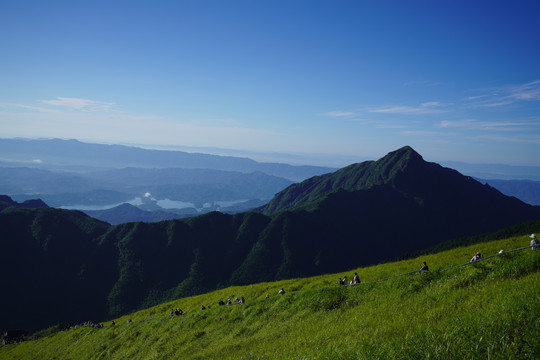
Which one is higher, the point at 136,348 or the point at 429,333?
the point at 429,333

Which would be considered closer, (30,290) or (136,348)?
(136,348)

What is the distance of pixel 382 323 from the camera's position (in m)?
14.0

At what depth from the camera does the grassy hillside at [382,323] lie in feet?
30.5

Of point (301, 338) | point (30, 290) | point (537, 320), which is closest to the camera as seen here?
point (537, 320)

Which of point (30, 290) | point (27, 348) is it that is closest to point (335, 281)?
point (27, 348)

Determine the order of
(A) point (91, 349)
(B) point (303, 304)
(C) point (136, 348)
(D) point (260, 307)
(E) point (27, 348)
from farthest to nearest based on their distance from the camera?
(E) point (27, 348), (A) point (91, 349), (C) point (136, 348), (D) point (260, 307), (B) point (303, 304)

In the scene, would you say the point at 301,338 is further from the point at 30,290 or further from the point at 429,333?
the point at 30,290

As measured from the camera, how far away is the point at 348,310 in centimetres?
2027

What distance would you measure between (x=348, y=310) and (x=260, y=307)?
11871 mm

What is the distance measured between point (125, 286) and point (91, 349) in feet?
586

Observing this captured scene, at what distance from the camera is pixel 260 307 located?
95.6 feet

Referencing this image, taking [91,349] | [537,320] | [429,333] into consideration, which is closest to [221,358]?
[429,333]

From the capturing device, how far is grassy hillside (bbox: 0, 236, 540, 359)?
9.30 metres

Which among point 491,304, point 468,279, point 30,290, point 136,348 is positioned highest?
point 491,304
